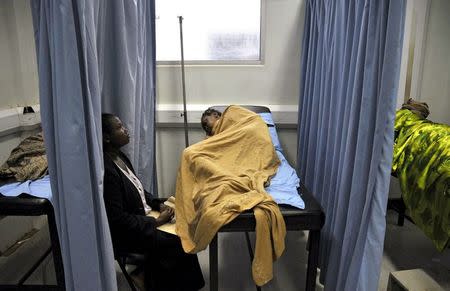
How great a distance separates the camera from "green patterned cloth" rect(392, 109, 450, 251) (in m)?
1.68

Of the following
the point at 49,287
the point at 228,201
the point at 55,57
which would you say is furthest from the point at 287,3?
the point at 49,287

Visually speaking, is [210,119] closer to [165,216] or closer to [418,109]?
[165,216]

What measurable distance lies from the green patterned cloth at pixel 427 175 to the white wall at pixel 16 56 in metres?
2.72

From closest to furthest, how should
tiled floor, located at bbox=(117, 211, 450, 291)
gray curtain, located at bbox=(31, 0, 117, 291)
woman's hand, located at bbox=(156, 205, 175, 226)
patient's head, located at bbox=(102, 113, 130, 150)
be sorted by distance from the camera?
gray curtain, located at bbox=(31, 0, 117, 291) → patient's head, located at bbox=(102, 113, 130, 150) → woman's hand, located at bbox=(156, 205, 175, 226) → tiled floor, located at bbox=(117, 211, 450, 291)

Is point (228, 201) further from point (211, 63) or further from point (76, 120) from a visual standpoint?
point (211, 63)

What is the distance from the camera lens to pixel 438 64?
300 centimetres

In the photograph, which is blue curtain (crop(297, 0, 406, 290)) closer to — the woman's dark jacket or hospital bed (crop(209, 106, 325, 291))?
hospital bed (crop(209, 106, 325, 291))

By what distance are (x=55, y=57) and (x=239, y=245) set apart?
75.1 inches

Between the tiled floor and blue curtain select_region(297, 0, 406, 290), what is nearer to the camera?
blue curtain select_region(297, 0, 406, 290)

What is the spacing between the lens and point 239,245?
99.8 inches

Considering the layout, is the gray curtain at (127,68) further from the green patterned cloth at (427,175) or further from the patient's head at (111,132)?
the green patterned cloth at (427,175)

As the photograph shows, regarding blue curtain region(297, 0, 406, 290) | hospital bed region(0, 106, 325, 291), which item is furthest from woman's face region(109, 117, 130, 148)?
blue curtain region(297, 0, 406, 290)

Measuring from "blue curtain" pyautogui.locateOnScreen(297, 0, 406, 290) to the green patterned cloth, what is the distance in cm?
48

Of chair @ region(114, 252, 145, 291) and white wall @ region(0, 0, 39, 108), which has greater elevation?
white wall @ region(0, 0, 39, 108)
